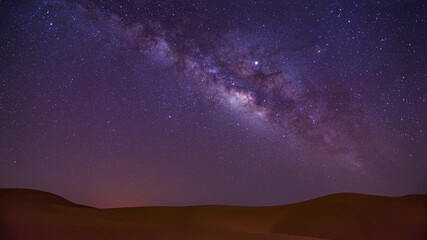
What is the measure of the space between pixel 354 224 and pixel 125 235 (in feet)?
38.7

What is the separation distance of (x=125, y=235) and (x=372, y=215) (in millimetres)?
13436

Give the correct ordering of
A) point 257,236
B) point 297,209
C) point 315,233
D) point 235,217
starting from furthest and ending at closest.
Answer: point 297,209, point 235,217, point 315,233, point 257,236

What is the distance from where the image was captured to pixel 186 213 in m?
21.0

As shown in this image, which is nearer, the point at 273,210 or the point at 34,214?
the point at 34,214

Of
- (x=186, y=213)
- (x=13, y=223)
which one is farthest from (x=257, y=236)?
(x=186, y=213)

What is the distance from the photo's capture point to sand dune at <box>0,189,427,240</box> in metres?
11.0

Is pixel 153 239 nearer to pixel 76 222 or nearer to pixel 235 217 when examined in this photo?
pixel 76 222

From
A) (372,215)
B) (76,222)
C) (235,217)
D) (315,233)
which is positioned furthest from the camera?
(235,217)

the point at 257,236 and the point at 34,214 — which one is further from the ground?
the point at 34,214

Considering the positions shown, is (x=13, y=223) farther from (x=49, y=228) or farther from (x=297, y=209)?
(x=297, y=209)

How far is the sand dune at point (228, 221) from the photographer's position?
11.0 m

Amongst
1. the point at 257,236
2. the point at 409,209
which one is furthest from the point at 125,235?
the point at 409,209

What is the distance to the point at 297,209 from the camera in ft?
71.6

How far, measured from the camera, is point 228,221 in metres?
18.4
